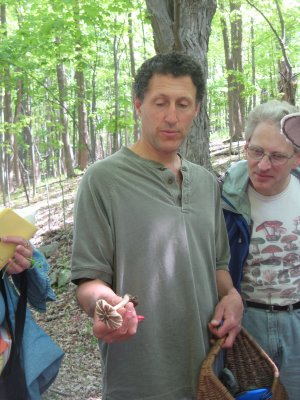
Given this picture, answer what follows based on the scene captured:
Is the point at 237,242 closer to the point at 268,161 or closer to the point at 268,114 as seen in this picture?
the point at 268,161

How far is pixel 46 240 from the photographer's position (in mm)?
8617

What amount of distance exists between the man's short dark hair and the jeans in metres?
1.26

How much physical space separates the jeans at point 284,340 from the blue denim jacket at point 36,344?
1.05 metres

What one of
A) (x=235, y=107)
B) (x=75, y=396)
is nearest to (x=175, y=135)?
(x=75, y=396)

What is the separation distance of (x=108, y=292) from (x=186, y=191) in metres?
0.60

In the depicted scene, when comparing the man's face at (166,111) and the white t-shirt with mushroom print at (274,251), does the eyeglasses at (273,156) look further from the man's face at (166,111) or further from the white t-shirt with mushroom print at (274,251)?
the man's face at (166,111)

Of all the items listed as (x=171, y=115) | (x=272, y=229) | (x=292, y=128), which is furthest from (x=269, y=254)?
(x=171, y=115)

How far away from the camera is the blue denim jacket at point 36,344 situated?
188 centimetres

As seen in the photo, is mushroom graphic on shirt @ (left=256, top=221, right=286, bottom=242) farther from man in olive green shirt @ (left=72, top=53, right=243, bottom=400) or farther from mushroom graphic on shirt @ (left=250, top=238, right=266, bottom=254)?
man in olive green shirt @ (left=72, top=53, right=243, bottom=400)

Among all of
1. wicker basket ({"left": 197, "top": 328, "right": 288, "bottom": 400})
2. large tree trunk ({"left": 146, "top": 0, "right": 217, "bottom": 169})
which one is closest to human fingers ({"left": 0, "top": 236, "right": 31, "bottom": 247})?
wicker basket ({"left": 197, "top": 328, "right": 288, "bottom": 400})

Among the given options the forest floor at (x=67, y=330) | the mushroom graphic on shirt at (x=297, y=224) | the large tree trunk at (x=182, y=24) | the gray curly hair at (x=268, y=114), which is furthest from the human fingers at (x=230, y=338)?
the large tree trunk at (x=182, y=24)

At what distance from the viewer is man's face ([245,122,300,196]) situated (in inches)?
79.0

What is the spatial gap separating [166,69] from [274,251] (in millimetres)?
1068

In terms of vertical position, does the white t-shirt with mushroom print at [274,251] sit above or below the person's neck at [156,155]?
below
